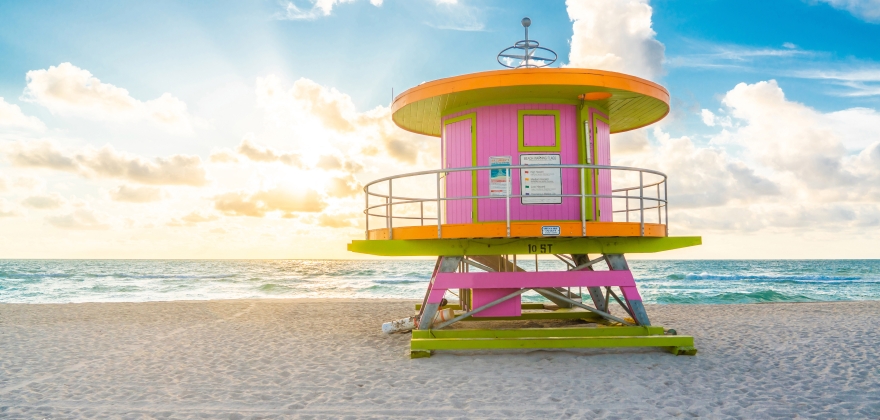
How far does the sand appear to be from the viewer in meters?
6.74

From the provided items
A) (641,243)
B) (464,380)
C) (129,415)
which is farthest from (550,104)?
(129,415)

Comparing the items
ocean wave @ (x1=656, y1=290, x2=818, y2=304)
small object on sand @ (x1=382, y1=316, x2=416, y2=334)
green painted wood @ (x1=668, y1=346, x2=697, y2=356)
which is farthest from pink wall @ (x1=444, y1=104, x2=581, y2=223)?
ocean wave @ (x1=656, y1=290, x2=818, y2=304)

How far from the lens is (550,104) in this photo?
31.9 ft

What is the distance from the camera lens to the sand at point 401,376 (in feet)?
22.1

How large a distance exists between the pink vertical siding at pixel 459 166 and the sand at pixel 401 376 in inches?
97.9

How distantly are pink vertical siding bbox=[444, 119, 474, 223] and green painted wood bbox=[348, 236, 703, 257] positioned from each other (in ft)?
2.23

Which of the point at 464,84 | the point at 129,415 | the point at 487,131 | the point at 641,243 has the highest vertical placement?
the point at 464,84

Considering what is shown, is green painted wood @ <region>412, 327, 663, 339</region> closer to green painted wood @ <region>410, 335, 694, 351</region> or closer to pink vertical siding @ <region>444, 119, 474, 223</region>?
green painted wood @ <region>410, 335, 694, 351</region>

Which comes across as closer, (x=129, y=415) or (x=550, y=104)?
(x=129, y=415)

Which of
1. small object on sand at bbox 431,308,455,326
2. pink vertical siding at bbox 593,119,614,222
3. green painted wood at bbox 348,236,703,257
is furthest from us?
small object on sand at bbox 431,308,455,326

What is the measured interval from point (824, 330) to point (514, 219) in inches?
352

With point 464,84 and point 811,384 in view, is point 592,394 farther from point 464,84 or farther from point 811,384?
point 464,84

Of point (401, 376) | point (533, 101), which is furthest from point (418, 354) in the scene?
point (533, 101)

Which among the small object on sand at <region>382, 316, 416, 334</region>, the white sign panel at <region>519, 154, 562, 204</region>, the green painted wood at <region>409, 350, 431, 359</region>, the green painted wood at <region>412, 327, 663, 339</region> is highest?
the white sign panel at <region>519, 154, 562, 204</region>
